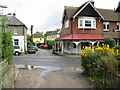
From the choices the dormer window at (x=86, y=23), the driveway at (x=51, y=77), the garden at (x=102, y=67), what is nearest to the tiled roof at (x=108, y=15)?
the dormer window at (x=86, y=23)

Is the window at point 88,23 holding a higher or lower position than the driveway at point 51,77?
higher

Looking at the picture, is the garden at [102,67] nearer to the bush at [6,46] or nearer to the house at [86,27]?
the bush at [6,46]

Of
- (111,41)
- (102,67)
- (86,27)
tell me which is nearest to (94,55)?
(102,67)

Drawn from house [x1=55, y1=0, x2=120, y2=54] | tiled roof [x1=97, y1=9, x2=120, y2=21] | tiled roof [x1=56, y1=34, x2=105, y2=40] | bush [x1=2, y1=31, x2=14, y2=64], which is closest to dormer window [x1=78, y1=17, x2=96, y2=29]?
house [x1=55, y1=0, x2=120, y2=54]

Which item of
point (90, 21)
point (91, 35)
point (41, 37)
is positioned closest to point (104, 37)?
point (91, 35)

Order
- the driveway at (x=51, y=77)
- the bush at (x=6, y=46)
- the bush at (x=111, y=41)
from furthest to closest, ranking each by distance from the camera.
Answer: the bush at (x=111, y=41), the bush at (x=6, y=46), the driveway at (x=51, y=77)

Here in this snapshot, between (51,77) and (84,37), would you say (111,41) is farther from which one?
(51,77)

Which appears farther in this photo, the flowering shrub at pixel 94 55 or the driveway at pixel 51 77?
the flowering shrub at pixel 94 55

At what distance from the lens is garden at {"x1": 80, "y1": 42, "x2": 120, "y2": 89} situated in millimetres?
5805

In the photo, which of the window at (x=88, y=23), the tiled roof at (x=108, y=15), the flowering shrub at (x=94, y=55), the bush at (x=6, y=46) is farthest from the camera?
the tiled roof at (x=108, y=15)

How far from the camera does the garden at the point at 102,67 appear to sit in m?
5.80

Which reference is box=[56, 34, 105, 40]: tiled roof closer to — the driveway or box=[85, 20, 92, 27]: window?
box=[85, 20, 92, 27]: window

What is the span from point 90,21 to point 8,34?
18.9 m

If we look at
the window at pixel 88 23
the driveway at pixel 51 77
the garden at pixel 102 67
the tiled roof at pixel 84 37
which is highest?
the window at pixel 88 23
